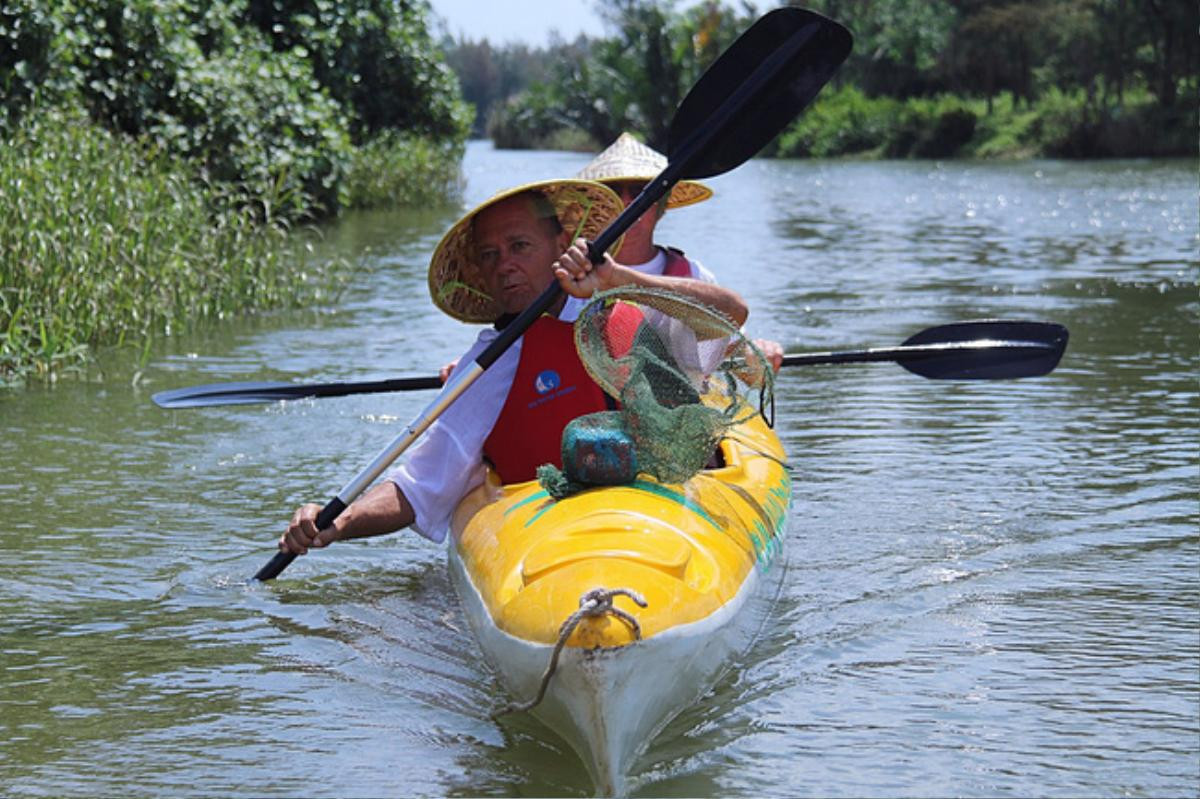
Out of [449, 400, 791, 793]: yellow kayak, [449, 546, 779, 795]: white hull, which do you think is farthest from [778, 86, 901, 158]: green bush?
[449, 546, 779, 795]: white hull

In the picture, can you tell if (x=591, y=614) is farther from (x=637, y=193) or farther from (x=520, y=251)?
(x=637, y=193)

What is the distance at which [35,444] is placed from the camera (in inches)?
305

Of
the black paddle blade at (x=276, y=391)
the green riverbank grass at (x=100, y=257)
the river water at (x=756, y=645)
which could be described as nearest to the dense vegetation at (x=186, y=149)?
the green riverbank grass at (x=100, y=257)

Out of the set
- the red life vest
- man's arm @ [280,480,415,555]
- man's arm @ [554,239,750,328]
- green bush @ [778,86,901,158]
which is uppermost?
man's arm @ [554,239,750,328]

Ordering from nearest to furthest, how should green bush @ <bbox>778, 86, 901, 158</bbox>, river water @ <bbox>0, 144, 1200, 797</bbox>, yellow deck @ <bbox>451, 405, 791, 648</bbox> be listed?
1. yellow deck @ <bbox>451, 405, 791, 648</bbox>
2. river water @ <bbox>0, 144, 1200, 797</bbox>
3. green bush @ <bbox>778, 86, 901, 158</bbox>

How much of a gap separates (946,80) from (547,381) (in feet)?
160

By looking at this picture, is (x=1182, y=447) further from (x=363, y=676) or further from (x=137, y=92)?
(x=137, y=92)

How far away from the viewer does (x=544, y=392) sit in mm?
4840

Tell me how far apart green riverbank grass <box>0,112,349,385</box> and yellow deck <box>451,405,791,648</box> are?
477 centimetres

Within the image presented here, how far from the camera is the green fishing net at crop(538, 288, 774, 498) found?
4355mm

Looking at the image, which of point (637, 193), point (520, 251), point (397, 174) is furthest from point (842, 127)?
point (520, 251)

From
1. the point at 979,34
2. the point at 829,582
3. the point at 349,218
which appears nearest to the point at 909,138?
the point at 979,34

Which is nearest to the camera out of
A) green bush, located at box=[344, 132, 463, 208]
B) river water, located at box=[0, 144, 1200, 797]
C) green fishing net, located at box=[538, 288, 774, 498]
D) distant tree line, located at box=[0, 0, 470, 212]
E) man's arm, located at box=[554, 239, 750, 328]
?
river water, located at box=[0, 144, 1200, 797]

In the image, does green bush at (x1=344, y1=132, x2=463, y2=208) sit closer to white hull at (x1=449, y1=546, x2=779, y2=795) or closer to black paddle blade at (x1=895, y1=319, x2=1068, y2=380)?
black paddle blade at (x1=895, y1=319, x2=1068, y2=380)
